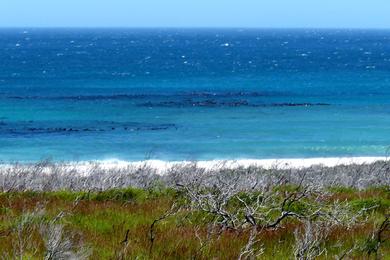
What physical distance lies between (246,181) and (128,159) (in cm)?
2117

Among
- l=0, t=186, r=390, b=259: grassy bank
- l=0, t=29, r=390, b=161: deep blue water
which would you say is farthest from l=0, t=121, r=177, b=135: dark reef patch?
l=0, t=186, r=390, b=259: grassy bank

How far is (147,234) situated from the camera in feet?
21.1

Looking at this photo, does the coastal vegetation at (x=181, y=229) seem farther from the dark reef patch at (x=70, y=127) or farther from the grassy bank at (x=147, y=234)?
the dark reef patch at (x=70, y=127)

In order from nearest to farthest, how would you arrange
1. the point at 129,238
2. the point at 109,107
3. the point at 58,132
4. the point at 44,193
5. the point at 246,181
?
the point at 129,238 < the point at 44,193 < the point at 246,181 < the point at 58,132 < the point at 109,107

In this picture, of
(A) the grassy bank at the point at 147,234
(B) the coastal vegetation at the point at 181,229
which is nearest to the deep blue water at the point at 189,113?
(B) the coastal vegetation at the point at 181,229

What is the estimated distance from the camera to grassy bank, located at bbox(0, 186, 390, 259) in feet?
18.7

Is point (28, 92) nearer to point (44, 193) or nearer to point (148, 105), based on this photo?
point (148, 105)

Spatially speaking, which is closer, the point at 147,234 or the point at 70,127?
the point at 147,234

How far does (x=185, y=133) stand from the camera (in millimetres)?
39562

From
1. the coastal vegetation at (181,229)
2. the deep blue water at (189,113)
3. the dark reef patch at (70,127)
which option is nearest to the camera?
the coastal vegetation at (181,229)

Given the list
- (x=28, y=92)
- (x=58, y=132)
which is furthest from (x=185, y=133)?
(x=28, y=92)

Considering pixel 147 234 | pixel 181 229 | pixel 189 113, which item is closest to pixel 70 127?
pixel 189 113

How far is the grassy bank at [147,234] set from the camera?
5688 mm

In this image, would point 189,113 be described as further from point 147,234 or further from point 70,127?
point 147,234
